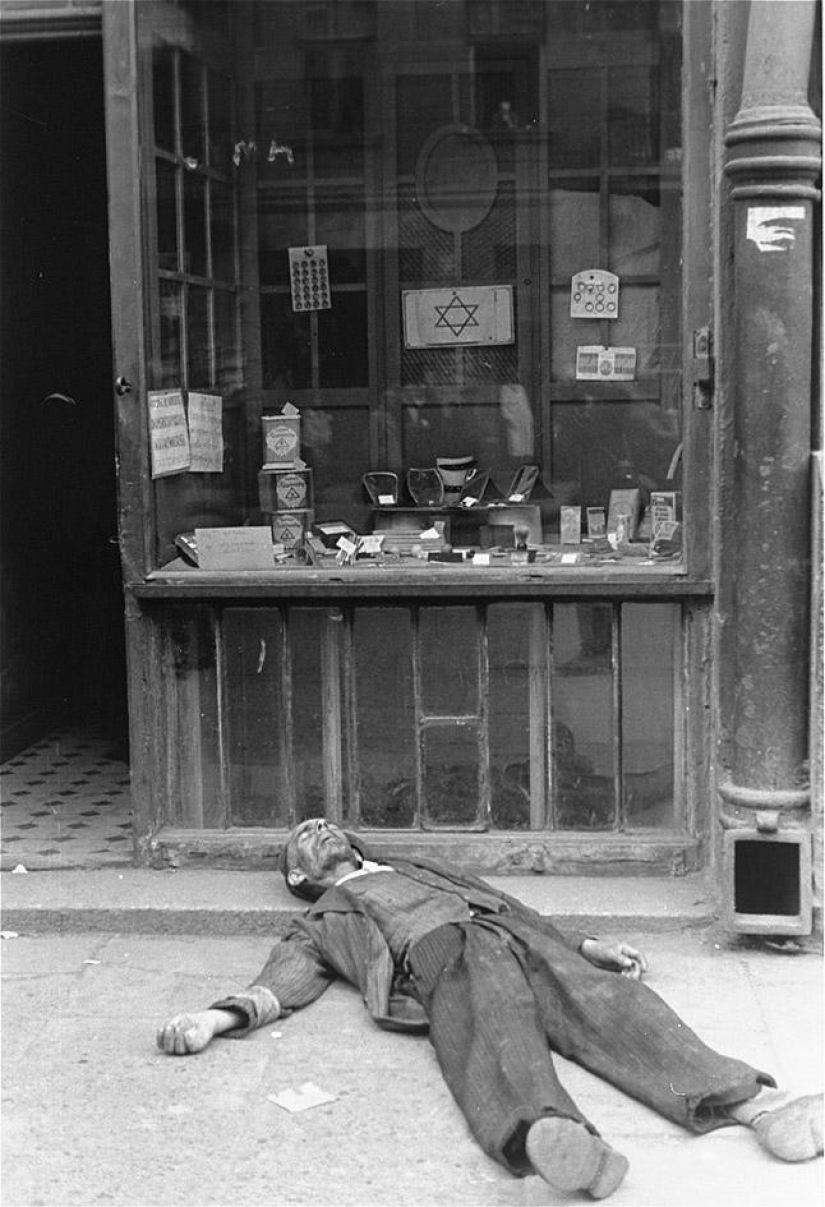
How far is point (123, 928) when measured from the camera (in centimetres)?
544

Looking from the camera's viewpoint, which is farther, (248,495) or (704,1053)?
(248,495)

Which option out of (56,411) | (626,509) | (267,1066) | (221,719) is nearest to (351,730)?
(221,719)

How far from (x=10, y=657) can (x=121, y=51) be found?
3.34 meters

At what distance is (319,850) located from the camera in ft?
17.1

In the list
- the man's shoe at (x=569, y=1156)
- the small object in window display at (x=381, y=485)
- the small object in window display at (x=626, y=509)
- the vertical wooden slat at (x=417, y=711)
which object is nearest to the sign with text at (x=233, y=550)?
the small object in window display at (x=381, y=485)

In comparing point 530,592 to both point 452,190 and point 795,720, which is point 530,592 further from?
point 452,190

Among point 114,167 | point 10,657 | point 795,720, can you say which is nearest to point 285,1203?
point 795,720

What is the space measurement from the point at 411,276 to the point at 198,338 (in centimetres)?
86

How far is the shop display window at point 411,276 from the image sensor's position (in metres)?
5.72

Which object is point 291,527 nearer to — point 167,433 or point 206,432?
point 206,432

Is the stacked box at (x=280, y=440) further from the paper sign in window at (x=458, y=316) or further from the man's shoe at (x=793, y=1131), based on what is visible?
the man's shoe at (x=793, y=1131)

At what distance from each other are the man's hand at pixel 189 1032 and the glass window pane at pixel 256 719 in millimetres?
1441

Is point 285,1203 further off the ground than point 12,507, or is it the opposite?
point 12,507

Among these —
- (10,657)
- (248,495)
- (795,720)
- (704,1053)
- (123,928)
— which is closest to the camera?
(704,1053)
